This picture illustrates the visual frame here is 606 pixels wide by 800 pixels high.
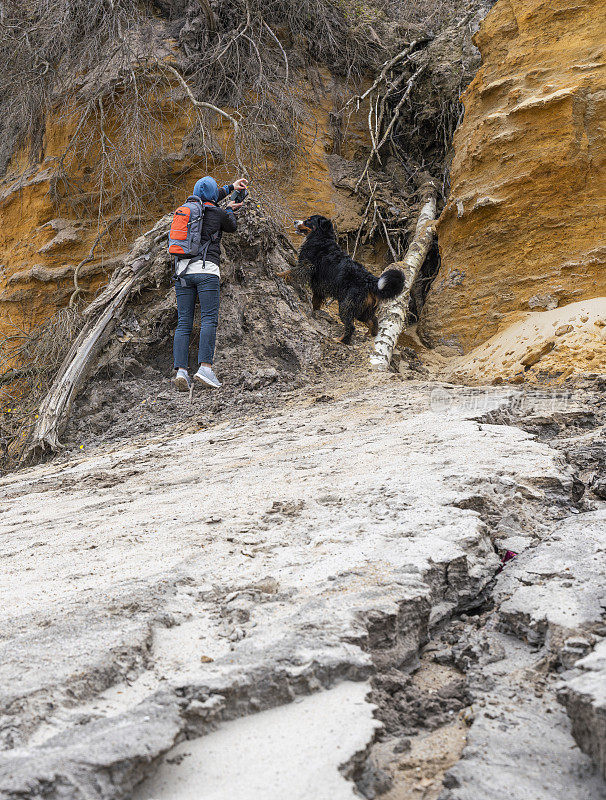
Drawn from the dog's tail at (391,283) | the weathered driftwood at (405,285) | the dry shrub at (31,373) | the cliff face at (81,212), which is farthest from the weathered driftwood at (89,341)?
the weathered driftwood at (405,285)

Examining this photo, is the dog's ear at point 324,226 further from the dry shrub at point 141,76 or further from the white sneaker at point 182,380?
the white sneaker at point 182,380

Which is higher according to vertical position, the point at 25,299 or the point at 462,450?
the point at 25,299

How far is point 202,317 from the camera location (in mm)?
5867

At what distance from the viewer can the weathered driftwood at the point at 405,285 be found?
6391mm

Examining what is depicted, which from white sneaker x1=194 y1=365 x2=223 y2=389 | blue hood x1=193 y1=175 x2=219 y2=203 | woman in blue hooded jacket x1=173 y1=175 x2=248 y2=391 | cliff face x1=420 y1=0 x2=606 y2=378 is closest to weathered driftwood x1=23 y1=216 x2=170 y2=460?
woman in blue hooded jacket x1=173 y1=175 x2=248 y2=391

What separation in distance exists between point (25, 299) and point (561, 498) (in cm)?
797

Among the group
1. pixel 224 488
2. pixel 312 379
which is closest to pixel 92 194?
pixel 312 379

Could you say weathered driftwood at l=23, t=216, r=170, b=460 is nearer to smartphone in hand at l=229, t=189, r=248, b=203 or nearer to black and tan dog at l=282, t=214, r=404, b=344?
smartphone in hand at l=229, t=189, r=248, b=203

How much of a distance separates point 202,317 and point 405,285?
2.39 metres

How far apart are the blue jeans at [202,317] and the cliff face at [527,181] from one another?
263 centimetres

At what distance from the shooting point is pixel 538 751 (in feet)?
4.48

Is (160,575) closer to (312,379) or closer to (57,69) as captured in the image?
(312,379)

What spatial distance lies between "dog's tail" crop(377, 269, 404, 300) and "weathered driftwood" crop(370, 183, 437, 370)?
1.08 feet

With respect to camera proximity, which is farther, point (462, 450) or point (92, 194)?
point (92, 194)
